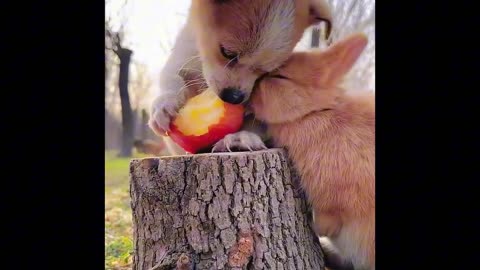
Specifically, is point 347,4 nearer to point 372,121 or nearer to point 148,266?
point 372,121

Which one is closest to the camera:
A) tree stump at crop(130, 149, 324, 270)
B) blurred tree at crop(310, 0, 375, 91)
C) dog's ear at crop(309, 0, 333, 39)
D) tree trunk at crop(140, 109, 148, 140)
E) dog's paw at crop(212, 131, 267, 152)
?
tree stump at crop(130, 149, 324, 270)

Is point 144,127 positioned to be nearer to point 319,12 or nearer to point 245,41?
point 245,41

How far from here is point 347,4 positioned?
87.5 inches

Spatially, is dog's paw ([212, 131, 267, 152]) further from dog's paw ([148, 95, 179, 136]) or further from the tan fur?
dog's paw ([148, 95, 179, 136])

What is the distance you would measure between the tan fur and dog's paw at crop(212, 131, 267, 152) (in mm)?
97

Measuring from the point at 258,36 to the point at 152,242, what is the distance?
764mm

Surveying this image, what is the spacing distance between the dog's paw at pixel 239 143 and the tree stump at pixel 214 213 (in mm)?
69

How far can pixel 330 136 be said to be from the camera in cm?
189

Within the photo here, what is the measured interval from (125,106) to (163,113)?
40 centimetres

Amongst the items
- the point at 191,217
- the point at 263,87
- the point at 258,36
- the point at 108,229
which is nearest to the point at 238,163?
the point at 191,217

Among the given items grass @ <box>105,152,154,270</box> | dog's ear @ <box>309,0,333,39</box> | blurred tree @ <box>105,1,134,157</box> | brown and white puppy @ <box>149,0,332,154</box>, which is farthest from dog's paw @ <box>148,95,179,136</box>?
dog's ear @ <box>309,0,333,39</box>

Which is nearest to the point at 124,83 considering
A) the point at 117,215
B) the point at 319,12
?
the point at 319,12

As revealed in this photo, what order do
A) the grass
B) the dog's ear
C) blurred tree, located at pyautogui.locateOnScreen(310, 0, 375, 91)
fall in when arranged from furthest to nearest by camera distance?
the grass
the dog's ear
blurred tree, located at pyautogui.locateOnScreen(310, 0, 375, 91)

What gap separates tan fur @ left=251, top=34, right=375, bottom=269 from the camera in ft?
6.08
